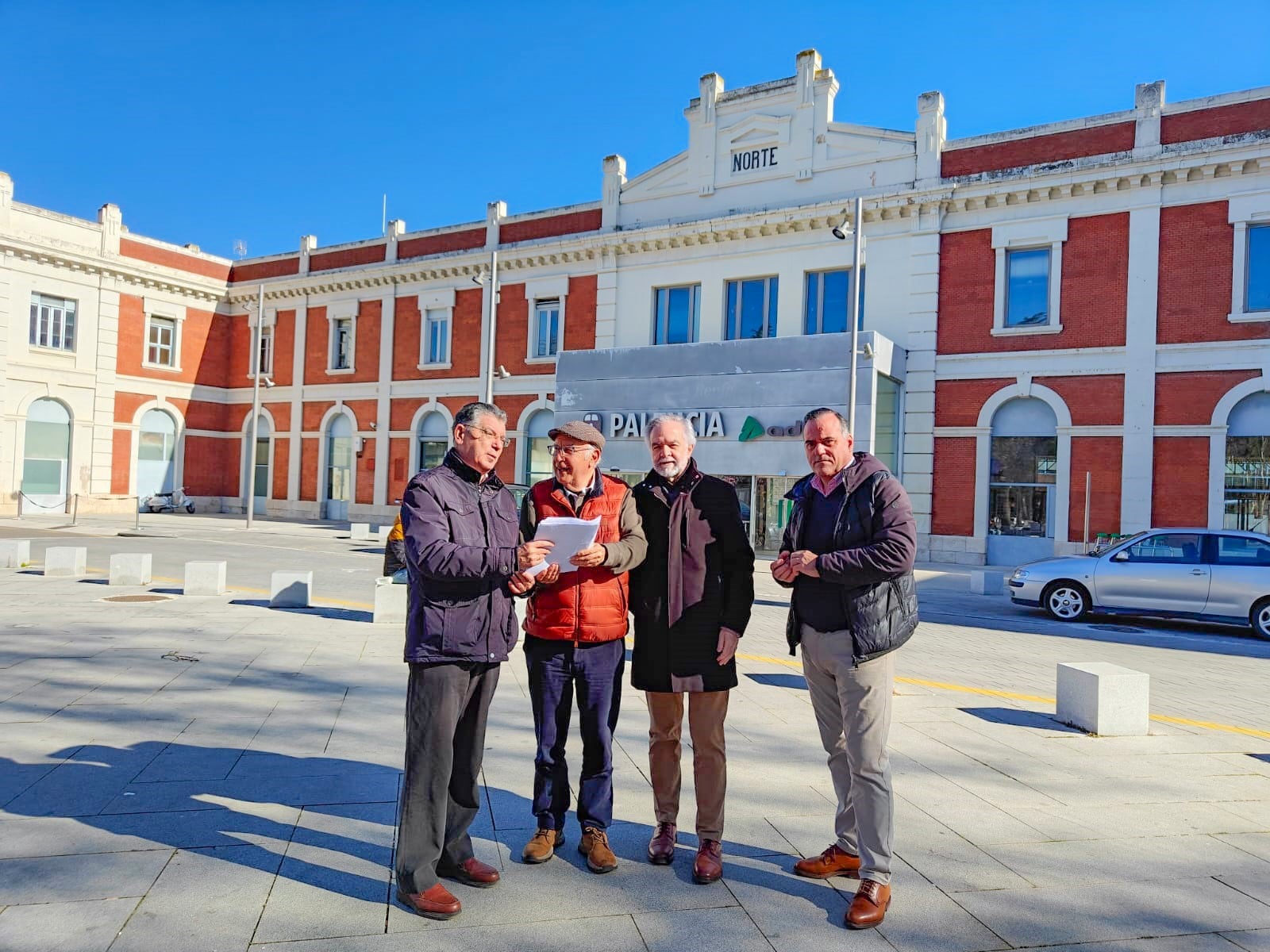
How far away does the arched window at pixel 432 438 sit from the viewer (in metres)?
31.1

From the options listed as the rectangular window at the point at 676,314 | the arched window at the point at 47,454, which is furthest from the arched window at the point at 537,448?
the arched window at the point at 47,454

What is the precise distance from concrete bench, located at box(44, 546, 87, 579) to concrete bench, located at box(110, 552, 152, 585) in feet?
4.61

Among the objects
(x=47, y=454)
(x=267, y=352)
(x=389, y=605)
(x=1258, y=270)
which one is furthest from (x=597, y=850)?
(x=267, y=352)

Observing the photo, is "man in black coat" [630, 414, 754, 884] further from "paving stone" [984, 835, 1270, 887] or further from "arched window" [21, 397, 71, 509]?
"arched window" [21, 397, 71, 509]

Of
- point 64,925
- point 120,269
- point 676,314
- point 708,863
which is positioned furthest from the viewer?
point 120,269

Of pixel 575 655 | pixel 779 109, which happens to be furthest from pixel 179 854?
pixel 779 109

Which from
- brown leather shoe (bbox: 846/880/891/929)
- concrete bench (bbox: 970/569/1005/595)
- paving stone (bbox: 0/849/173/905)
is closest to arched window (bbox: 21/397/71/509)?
concrete bench (bbox: 970/569/1005/595)

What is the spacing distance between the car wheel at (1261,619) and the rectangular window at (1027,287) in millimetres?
10952

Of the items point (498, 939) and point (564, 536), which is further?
point (564, 536)

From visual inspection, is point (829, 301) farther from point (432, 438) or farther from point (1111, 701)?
point (1111, 701)

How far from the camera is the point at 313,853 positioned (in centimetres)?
380

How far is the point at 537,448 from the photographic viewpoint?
29.2m

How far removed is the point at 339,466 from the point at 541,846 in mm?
32137

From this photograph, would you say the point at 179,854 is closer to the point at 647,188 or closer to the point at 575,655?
the point at 575,655
